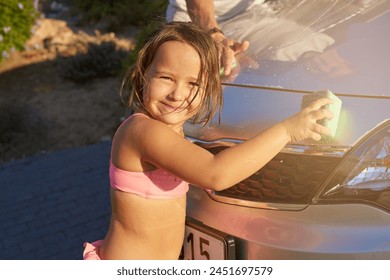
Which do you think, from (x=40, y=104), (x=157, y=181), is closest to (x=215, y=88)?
(x=157, y=181)

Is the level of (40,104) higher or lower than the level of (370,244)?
lower

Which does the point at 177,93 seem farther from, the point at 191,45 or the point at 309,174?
the point at 309,174

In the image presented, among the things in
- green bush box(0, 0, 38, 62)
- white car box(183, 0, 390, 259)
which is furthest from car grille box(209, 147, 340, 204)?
green bush box(0, 0, 38, 62)

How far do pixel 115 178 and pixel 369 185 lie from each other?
916 millimetres

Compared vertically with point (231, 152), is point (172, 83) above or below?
above

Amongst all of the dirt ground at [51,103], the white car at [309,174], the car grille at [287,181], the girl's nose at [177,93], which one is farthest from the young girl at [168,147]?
the dirt ground at [51,103]

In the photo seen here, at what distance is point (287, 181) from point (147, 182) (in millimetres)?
545

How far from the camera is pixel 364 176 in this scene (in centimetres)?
236

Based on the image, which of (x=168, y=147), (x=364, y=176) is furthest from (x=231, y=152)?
(x=364, y=176)

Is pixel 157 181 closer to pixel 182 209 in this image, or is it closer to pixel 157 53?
pixel 182 209

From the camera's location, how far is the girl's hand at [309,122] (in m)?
1.99

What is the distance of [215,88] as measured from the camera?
2236 millimetres

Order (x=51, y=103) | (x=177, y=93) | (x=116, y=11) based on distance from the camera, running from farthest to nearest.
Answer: (x=116, y=11) < (x=51, y=103) < (x=177, y=93)

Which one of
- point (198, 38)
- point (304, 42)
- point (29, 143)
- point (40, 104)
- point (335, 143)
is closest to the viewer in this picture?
point (198, 38)
